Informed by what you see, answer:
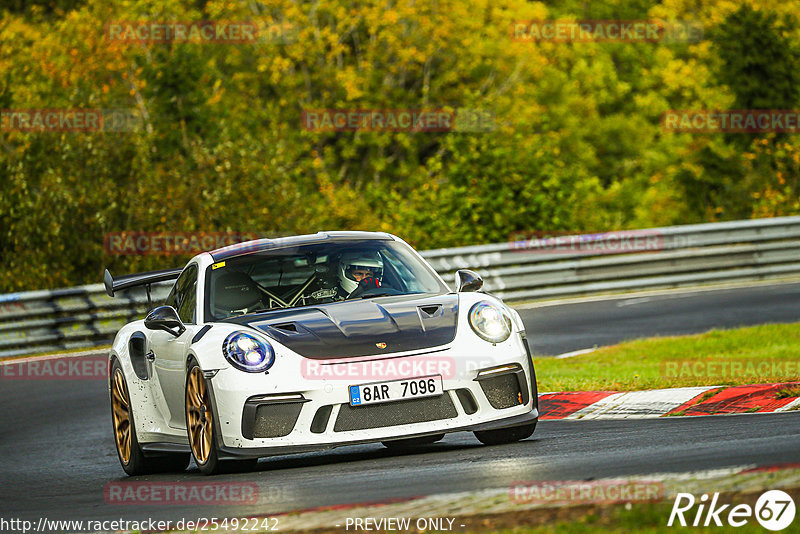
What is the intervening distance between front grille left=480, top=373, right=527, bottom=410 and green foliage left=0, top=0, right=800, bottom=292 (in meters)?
16.0

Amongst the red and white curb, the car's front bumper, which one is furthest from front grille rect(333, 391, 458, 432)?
the red and white curb

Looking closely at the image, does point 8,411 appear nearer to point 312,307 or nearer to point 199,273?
point 199,273

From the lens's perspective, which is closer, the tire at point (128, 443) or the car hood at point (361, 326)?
the car hood at point (361, 326)

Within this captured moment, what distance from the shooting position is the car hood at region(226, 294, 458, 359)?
7711 millimetres

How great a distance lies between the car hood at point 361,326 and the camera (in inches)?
304

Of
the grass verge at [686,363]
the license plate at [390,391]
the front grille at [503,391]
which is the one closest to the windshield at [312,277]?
the front grille at [503,391]

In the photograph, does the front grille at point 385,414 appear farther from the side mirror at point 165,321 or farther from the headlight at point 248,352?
the side mirror at point 165,321

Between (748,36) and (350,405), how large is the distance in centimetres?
2514

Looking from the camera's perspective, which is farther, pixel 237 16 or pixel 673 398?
pixel 237 16

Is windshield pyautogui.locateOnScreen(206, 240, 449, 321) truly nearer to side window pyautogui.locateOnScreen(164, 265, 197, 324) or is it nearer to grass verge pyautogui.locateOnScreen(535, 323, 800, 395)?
side window pyautogui.locateOnScreen(164, 265, 197, 324)

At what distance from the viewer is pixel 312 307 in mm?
8500

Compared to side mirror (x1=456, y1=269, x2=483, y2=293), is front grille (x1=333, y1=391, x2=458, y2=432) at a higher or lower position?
lower

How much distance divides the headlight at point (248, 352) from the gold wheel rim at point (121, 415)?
201 cm

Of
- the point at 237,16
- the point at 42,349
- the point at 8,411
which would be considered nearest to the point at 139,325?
the point at 8,411
